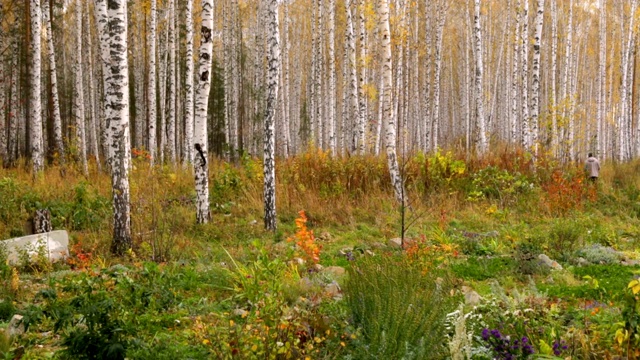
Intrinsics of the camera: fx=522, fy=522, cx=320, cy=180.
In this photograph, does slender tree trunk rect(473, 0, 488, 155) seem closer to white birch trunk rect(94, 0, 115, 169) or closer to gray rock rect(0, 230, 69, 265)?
white birch trunk rect(94, 0, 115, 169)

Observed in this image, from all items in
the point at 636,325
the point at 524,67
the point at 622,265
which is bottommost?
the point at 622,265

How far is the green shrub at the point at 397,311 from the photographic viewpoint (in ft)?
12.2

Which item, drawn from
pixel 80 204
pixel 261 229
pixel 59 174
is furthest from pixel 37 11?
pixel 261 229

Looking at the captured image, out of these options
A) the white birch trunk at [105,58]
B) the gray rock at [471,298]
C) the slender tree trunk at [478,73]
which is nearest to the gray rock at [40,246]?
the white birch trunk at [105,58]

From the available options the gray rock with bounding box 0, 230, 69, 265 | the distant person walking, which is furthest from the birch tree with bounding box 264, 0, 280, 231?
the distant person walking

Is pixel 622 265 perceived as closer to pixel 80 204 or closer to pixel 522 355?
pixel 522 355

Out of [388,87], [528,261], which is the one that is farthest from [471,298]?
[388,87]

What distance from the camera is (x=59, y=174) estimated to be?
45.7ft

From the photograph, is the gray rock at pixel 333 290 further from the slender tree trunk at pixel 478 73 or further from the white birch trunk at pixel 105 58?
the slender tree trunk at pixel 478 73

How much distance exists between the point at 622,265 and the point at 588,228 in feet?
10.6

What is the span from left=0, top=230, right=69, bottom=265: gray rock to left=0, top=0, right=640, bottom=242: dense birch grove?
3.69ft

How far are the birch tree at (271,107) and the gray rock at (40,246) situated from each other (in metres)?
3.50

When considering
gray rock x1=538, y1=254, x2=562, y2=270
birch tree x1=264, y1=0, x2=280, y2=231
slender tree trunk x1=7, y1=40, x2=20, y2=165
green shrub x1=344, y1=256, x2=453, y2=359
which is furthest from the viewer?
slender tree trunk x1=7, y1=40, x2=20, y2=165

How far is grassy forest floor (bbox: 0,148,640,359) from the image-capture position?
385 centimetres
